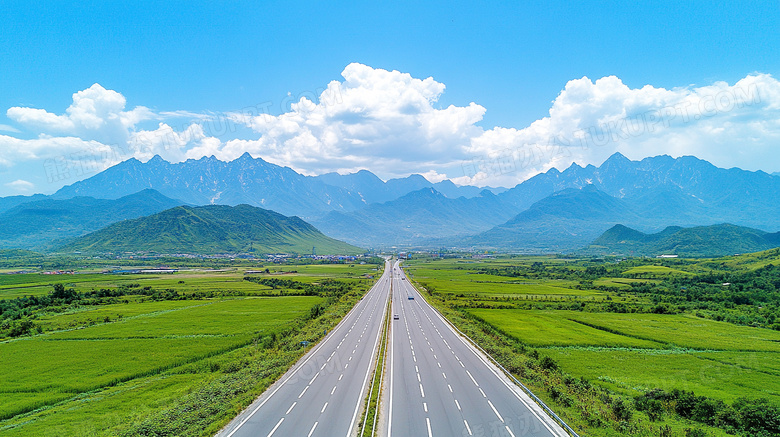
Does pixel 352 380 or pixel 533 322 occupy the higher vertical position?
pixel 352 380

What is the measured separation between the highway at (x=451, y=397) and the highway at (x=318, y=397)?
2.85 metres

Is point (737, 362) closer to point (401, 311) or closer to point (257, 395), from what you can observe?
point (401, 311)

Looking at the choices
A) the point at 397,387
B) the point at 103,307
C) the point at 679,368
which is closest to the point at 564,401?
the point at 397,387

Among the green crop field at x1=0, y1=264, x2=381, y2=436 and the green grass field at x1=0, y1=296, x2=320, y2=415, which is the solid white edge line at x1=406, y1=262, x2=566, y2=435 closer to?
the green crop field at x1=0, y1=264, x2=381, y2=436

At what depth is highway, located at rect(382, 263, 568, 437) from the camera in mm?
23906

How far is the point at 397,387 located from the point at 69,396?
102 feet

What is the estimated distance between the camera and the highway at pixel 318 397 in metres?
23.8

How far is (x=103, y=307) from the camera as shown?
83.1 metres

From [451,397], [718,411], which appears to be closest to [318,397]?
[451,397]

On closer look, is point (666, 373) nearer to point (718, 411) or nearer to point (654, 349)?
point (654, 349)

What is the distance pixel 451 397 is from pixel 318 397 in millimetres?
11101

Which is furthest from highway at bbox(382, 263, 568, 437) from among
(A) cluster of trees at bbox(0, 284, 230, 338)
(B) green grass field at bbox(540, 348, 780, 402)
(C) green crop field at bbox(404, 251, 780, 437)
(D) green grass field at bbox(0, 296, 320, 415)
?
(A) cluster of trees at bbox(0, 284, 230, 338)

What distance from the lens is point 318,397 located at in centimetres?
2944

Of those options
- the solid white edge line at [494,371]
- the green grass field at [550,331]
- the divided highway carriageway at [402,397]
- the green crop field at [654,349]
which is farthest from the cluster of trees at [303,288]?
the divided highway carriageway at [402,397]
